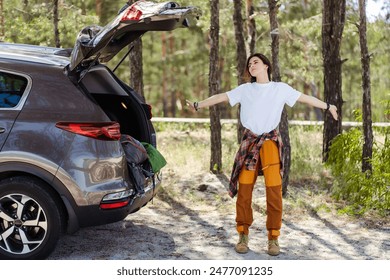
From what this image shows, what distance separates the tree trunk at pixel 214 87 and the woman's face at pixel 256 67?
4.44m

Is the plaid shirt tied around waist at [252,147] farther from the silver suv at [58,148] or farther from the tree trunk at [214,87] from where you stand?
the tree trunk at [214,87]

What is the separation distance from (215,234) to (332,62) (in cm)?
498

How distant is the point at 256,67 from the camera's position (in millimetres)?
6812

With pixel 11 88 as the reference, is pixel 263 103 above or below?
below

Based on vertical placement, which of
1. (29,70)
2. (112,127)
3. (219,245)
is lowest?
(219,245)

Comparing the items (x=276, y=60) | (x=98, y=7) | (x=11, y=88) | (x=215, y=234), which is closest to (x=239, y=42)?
(x=276, y=60)

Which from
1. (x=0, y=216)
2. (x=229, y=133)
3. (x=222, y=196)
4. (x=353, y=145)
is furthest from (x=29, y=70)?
(x=229, y=133)

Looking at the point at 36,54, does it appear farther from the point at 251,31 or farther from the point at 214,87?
the point at 251,31

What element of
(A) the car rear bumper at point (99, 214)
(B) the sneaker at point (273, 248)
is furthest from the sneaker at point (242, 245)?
(A) the car rear bumper at point (99, 214)

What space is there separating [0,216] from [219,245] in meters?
2.28

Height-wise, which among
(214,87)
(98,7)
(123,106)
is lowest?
(123,106)

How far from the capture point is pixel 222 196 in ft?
33.0

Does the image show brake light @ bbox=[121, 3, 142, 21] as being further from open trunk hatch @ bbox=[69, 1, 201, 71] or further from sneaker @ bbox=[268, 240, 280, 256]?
sneaker @ bbox=[268, 240, 280, 256]
